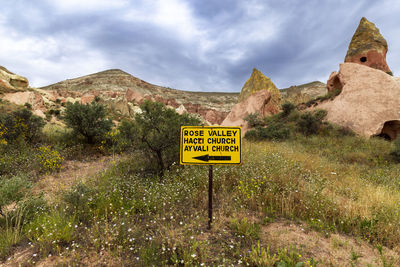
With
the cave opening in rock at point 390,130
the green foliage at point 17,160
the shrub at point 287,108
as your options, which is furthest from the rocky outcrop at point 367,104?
the green foliage at point 17,160

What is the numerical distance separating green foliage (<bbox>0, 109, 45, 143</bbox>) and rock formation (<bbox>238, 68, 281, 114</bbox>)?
19.4 m

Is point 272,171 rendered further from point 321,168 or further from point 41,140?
point 41,140

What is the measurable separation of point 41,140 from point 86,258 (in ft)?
30.2

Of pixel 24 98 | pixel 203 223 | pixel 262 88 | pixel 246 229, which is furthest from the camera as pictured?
pixel 262 88

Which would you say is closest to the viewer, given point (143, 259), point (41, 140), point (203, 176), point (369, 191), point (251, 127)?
point (143, 259)

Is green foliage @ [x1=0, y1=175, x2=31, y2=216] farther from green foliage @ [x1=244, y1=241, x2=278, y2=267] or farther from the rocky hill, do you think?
the rocky hill

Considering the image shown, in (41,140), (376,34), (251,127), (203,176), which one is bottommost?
(203,176)

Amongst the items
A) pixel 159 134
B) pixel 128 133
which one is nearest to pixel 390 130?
pixel 159 134

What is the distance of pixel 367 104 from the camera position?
1345 cm

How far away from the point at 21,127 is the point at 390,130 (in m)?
22.9

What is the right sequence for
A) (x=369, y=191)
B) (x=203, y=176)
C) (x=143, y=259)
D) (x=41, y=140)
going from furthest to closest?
(x=41, y=140)
(x=203, y=176)
(x=369, y=191)
(x=143, y=259)

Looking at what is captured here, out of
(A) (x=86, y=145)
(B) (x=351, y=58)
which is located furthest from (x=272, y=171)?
(B) (x=351, y=58)

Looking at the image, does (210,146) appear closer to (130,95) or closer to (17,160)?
(17,160)

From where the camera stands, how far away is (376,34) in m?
18.8
